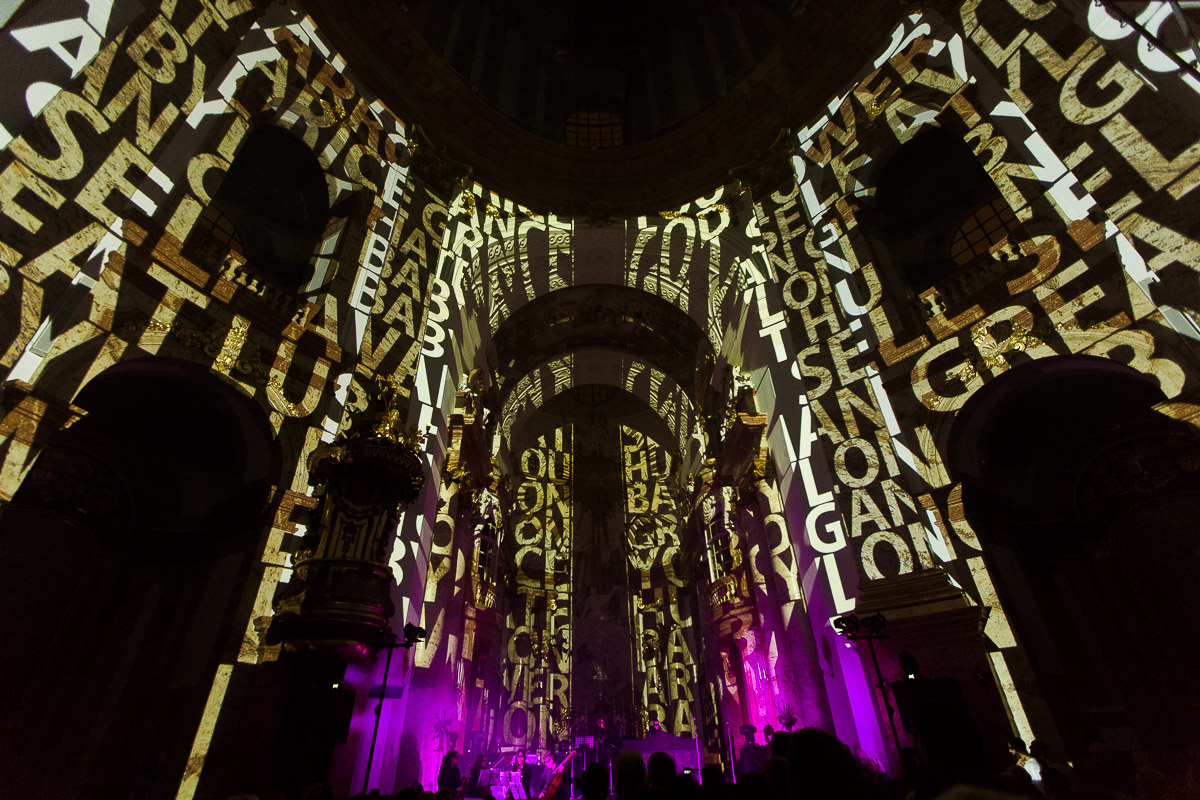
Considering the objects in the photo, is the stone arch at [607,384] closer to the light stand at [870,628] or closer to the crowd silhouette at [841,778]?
the light stand at [870,628]

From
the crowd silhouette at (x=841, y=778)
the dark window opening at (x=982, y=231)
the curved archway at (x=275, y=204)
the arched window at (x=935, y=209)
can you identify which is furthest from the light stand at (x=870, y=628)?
the curved archway at (x=275, y=204)

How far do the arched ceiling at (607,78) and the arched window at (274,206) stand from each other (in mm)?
2494

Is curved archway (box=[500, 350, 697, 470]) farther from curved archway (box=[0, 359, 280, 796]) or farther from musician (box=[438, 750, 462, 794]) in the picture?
musician (box=[438, 750, 462, 794])

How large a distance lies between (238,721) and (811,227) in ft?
43.9

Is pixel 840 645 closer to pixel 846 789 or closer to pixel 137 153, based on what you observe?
pixel 846 789

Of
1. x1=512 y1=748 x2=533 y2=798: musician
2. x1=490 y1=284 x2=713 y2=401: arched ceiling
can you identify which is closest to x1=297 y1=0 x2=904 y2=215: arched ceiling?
x1=490 y1=284 x2=713 y2=401: arched ceiling

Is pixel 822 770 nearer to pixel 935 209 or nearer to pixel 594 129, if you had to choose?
pixel 935 209

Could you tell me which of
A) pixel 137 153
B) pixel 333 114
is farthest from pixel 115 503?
pixel 333 114

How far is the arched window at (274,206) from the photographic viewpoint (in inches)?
452

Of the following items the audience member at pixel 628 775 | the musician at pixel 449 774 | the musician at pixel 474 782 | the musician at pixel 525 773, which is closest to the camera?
the audience member at pixel 628 775

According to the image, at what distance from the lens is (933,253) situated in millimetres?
12117

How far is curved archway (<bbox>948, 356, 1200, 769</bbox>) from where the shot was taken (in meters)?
8.09

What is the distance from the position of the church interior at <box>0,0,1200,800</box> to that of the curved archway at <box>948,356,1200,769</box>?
0.06m

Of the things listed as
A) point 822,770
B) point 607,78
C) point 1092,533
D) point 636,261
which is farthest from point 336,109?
point 1092,533
